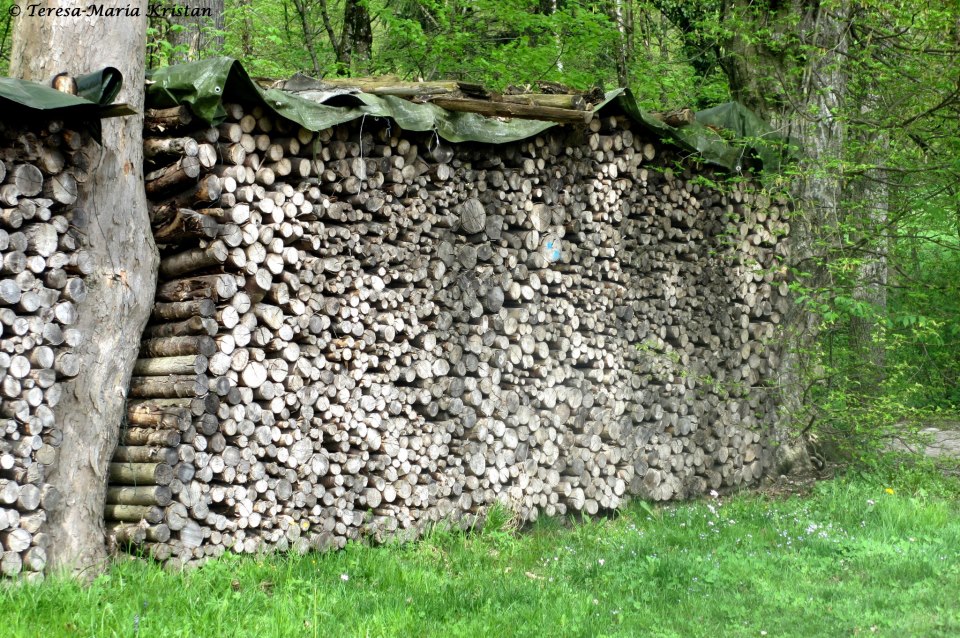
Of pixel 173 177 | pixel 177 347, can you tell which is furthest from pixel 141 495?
pixel 173 177

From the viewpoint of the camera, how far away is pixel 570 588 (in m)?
5.57

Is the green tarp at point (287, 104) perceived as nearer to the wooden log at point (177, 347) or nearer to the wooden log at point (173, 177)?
the wooden log at point (173, 177)

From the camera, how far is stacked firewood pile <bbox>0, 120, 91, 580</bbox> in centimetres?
482

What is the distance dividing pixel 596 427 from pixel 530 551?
1772 millimetres

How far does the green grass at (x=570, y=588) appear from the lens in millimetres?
4516

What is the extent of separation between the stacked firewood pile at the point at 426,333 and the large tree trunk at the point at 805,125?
0.92ft

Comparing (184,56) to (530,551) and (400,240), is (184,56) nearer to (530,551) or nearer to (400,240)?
(400,240)

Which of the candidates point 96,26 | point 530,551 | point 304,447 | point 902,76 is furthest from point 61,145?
point 902,76

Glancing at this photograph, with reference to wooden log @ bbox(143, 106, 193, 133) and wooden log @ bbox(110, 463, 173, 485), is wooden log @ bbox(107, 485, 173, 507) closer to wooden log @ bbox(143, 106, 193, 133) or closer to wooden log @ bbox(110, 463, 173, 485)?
wooden log @ bbox(110, 463, 173, 485)

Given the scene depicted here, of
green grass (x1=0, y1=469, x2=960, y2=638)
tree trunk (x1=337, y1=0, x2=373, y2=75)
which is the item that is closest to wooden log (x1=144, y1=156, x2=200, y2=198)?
green grass (x1=0, y1=469, x2=960, y2=638)

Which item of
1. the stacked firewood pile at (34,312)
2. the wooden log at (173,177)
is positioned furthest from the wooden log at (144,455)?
the wooden log at (173,177)

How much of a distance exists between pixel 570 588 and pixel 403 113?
3300mm

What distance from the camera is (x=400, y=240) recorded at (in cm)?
670

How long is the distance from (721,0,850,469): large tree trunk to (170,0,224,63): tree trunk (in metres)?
5.69
